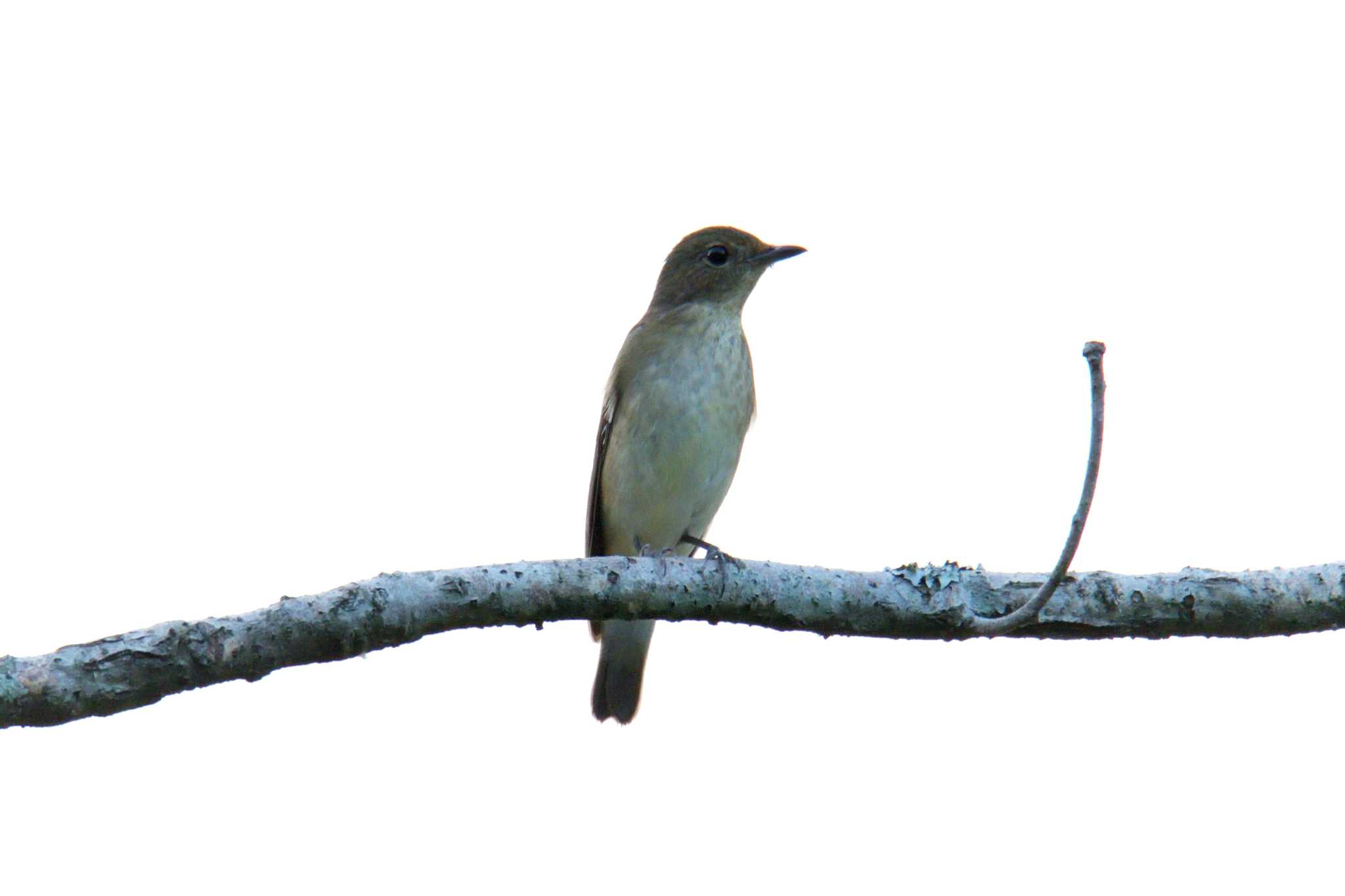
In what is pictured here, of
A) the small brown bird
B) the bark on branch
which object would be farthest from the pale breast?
the bark on branch

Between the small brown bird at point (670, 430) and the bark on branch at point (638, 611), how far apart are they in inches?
80.1

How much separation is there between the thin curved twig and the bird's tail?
3648 millimetres

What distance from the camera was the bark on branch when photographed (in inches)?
154

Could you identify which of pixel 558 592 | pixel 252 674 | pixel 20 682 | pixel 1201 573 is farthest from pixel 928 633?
pixel 20 682

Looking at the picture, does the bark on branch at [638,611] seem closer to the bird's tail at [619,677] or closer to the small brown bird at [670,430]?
the small brown bird at [670,430]

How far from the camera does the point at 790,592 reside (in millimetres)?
5035

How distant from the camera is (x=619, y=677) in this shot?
821 cm

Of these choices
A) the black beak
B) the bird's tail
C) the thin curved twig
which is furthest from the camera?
the black beak

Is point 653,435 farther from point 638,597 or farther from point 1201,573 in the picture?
point 1201,573

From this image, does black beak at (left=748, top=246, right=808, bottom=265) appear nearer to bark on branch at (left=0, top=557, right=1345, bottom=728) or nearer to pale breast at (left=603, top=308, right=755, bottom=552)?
pale breast at (left=603, top=308, right=755, bottom=552)

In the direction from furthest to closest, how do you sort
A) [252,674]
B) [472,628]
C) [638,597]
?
[638,597] < [472,628] < [252,674]

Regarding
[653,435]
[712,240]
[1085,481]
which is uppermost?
[712,240]

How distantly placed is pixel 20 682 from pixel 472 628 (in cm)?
137

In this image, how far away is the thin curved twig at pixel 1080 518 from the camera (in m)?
4.05
